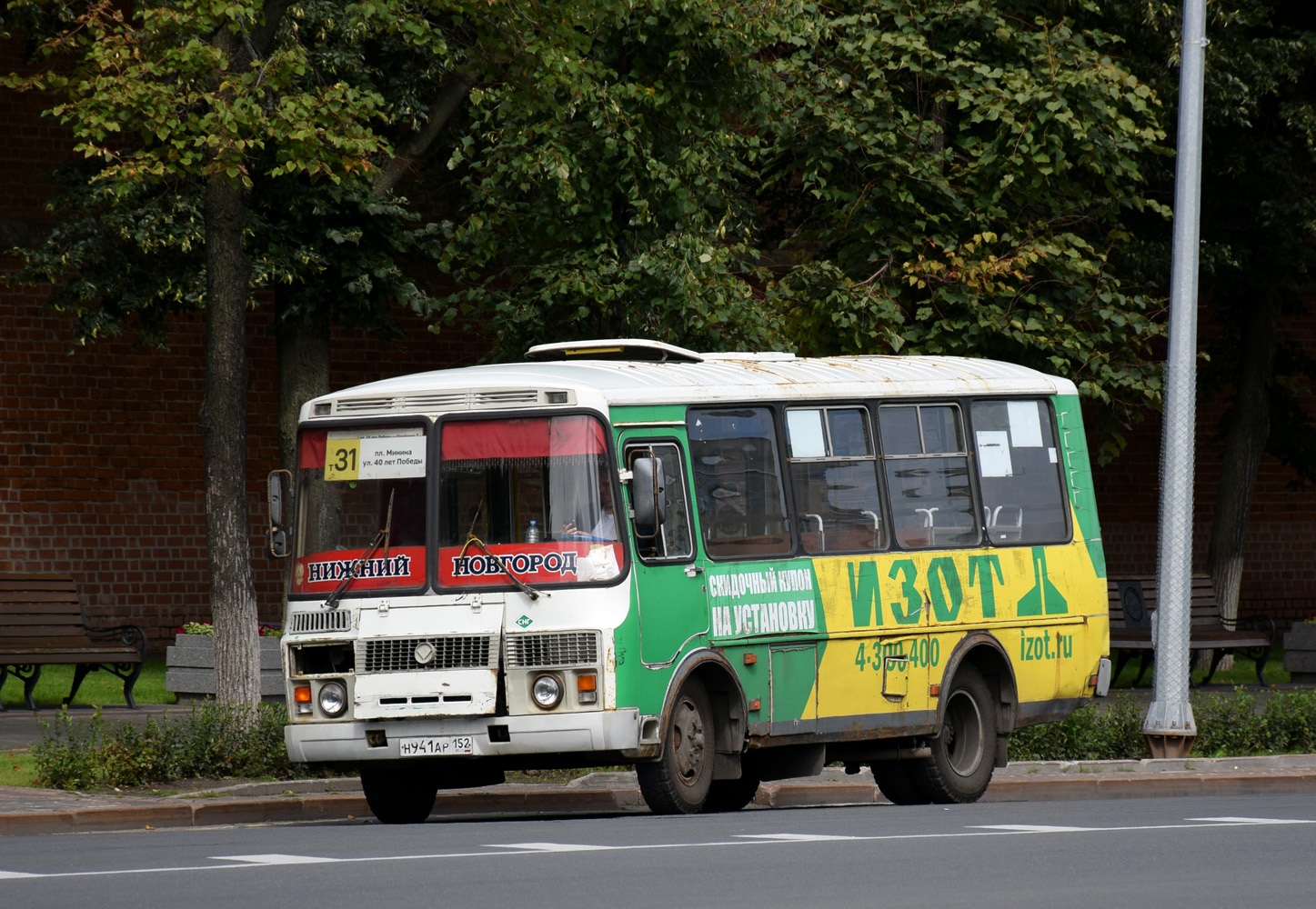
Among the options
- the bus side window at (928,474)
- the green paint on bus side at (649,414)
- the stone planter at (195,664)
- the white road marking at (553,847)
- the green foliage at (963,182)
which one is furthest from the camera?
the green foliage at (963,182)

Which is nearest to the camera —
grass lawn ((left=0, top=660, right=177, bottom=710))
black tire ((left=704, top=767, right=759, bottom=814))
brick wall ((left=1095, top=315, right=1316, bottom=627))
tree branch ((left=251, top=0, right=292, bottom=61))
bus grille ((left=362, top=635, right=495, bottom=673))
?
bus grille ((left=362, top=635, right=495, bottom=673))

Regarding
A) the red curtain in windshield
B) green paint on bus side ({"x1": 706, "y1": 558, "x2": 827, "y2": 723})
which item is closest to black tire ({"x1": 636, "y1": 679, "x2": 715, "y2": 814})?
green paint on bus side ({"x1": 706, "y1": 558, "x2": 827, "y2": 723})

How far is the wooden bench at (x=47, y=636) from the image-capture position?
19.9 m

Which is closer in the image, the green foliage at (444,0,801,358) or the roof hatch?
the roof hatch

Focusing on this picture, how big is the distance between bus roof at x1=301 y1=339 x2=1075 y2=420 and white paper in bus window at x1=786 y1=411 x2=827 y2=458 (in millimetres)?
116

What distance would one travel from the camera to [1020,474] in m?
15.0

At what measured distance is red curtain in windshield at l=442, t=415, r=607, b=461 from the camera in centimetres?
1218

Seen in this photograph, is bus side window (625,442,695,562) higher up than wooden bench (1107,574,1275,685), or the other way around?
bus side window (625,442,695,562)

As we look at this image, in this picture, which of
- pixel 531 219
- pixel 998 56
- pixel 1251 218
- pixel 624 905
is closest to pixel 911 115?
pixel 998 56

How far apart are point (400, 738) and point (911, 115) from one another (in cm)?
1124

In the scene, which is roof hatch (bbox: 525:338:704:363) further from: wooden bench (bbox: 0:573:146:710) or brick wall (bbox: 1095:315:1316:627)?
brick wall (bbox: 1095:315:1316:627)

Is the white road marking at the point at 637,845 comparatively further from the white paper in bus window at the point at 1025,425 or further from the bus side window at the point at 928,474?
the white paper in bus window at the point at 1025,425

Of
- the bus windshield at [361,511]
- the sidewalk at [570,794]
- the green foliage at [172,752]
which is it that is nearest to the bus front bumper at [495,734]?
the bus windshield at [361,511]

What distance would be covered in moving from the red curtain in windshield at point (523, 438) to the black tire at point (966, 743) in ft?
11.4
